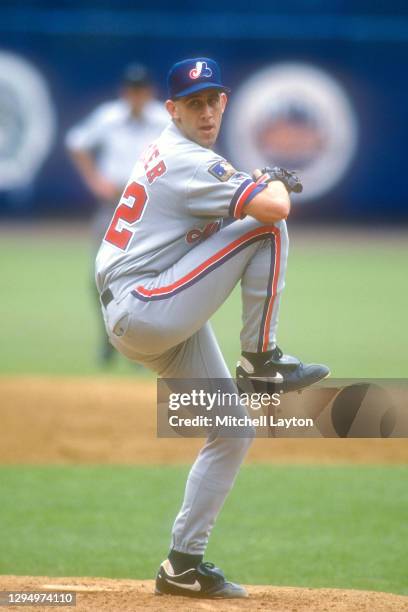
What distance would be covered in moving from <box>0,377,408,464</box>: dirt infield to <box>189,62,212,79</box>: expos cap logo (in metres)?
4.31

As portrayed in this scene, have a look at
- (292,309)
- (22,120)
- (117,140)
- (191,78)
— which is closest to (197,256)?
(191,78)

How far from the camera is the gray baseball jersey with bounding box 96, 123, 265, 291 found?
15.2 feet

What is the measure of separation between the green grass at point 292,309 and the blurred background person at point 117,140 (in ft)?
4.19

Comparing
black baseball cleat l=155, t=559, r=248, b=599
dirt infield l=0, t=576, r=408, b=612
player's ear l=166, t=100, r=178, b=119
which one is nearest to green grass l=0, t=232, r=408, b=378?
dirt infield l=0, t=576, r=408, b=612

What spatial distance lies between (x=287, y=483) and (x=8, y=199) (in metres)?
14.4

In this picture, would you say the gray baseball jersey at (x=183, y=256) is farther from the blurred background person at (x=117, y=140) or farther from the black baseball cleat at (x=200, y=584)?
the blurred background person at (x=117, y=140)

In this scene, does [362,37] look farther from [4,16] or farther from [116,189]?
[116,189]

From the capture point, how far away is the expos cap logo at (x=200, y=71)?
4746 millimetres

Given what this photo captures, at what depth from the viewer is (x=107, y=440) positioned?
8812 millimetres

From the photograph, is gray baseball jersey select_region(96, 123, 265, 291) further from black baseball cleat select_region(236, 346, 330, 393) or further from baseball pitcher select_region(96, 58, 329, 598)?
black baseball cleat select_region(236, 346, 330, 393)

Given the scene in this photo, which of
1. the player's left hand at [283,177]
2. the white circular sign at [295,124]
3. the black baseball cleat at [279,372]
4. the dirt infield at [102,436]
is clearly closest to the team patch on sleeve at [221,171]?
the player's left hand at [283,177]

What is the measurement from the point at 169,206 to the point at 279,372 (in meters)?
0.83

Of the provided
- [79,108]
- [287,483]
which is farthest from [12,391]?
[79,108]

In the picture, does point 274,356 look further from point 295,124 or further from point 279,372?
point 295,124
